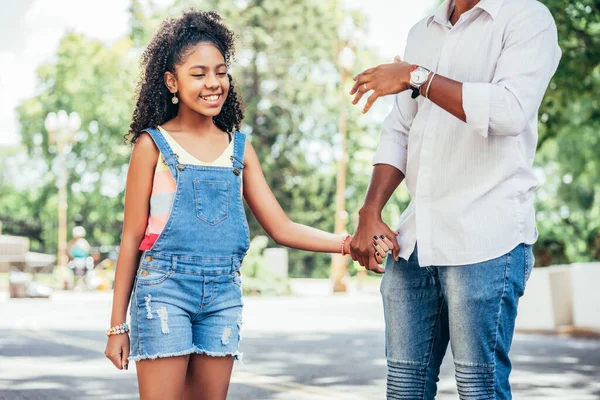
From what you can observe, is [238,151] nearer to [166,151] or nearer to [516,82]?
[166,151]

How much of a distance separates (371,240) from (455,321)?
469 millimetres

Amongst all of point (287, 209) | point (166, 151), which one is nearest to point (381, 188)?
point (166, 151)

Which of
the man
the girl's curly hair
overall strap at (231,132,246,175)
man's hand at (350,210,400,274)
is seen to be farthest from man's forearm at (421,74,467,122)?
the girl's curly hair

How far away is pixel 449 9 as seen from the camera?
3.64 m

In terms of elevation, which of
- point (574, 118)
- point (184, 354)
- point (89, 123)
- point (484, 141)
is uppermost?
point (89, 123)

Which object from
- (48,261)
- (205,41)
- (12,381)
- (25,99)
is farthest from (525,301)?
(25,99)

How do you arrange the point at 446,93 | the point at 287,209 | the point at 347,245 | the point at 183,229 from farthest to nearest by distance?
the point at 287,209 → the point at 347,245 → the point at 183,229 → the point at 446,93

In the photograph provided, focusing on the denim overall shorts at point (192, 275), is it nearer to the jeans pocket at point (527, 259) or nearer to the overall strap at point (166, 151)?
the overall strap at point (166, 151)

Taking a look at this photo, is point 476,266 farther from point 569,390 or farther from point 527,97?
point 569,390

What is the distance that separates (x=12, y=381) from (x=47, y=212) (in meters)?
46.6

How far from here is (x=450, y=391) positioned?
7.88m

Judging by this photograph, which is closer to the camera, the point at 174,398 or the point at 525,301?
the point at 174,398

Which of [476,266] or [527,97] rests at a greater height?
[527,97]

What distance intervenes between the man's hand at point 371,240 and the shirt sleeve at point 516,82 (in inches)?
23.3
